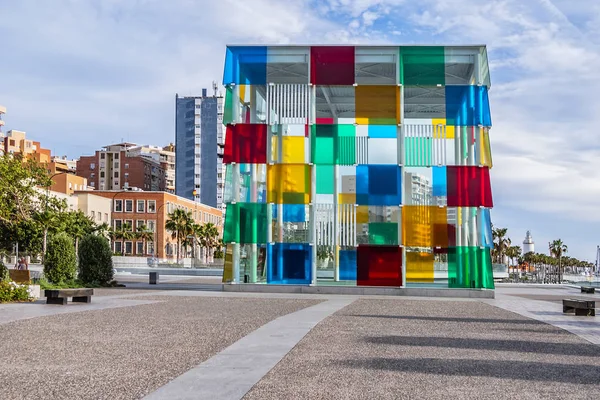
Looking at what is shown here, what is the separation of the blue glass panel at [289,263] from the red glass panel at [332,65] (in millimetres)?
7669

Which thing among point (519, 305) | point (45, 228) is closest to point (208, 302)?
point (519, 305)

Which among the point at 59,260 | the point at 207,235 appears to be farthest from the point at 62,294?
the point at 207,235

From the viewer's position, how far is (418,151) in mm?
35875

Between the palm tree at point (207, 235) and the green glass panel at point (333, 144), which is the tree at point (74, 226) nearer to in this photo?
the green glass panel at point (333, 144)

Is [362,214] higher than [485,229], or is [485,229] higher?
[362,214]

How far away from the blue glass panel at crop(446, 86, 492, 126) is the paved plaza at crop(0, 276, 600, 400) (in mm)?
15937

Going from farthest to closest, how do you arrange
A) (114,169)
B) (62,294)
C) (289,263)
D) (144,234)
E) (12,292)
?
1. (114,169)
2. (144,234)
3. (289,263)
4. (12,292)
5. (62,294)

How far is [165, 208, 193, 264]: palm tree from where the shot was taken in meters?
118

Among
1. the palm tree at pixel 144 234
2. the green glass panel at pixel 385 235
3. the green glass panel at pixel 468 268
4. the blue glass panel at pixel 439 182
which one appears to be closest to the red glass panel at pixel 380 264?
the green glass panel at pixel 385 235

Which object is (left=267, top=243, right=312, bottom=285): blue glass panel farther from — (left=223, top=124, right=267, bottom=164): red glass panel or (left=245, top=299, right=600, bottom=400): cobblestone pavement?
(left=245, top=299, right=600, bottom=400): cobblestone pavement

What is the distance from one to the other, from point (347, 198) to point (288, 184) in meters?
2.76

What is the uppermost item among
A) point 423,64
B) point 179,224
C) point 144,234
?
point 423,64

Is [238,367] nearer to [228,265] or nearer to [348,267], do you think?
[348,267]

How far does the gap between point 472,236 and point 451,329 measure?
18.6 metres
